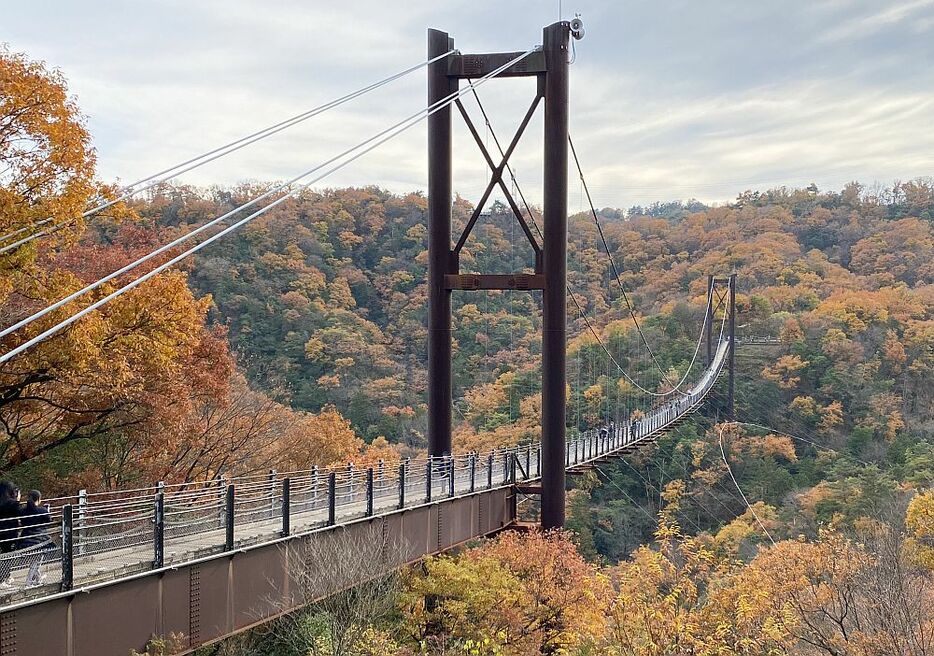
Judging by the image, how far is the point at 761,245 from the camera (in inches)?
3103

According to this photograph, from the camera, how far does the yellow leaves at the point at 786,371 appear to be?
56.8m

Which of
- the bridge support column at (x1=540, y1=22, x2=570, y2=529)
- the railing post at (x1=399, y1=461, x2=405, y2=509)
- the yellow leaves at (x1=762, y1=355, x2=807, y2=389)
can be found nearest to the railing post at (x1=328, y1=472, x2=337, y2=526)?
the railing post at (x1=399, y1=461, x2=405, y2=509)

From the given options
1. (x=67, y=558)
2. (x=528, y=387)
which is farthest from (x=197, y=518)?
(x=528, y=387)

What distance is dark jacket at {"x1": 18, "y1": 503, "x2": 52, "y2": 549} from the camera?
8.97 m

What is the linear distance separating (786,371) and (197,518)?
51.1m

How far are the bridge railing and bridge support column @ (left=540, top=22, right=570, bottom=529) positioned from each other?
40.9 inches

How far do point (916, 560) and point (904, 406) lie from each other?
81.3 ft

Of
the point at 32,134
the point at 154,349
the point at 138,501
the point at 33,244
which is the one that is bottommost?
Result: the point at 138,501

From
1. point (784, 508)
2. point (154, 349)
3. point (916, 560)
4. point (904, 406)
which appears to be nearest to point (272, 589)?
point (154, 349)

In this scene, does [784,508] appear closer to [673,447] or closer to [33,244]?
[673,447]

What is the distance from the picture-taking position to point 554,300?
20.3 m

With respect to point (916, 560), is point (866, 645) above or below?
above

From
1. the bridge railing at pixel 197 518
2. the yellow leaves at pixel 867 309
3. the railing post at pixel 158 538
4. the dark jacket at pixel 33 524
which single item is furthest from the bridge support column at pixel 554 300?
the yellow leaves at pixel 867 309

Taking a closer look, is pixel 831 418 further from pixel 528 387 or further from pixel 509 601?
pixel 509 601
